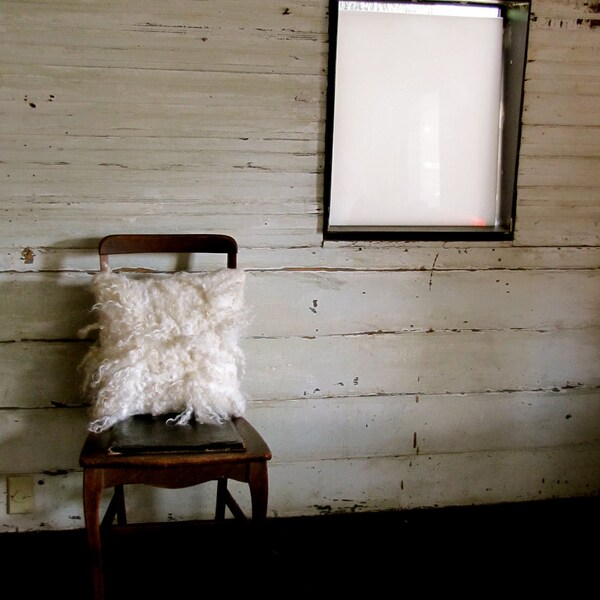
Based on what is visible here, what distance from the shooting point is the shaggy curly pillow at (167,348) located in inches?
69.1

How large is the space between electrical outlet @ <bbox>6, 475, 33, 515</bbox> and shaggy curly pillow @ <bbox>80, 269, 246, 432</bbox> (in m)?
0.41

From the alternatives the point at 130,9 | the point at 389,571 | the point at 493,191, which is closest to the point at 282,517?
the point at 389,571

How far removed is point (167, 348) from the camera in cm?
179

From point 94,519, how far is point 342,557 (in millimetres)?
788

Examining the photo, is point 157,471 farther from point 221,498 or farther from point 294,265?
point 294,265

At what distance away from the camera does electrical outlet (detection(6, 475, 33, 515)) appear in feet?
6.74

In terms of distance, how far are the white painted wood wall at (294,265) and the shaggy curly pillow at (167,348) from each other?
0.71 feet

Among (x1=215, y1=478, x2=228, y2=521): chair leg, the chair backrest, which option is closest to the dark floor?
(x1=215, y1=478, x2=228, y2=521): chair leg

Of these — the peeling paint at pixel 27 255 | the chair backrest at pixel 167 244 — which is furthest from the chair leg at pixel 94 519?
the peeling paint at pixel 27 255

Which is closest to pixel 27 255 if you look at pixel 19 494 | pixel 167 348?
pixel 167 348

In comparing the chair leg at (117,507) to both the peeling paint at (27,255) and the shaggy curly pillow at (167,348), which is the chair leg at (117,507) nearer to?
the shaggy curly pillow at (167,348)

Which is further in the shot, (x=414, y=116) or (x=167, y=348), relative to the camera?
(x=414, y=116)

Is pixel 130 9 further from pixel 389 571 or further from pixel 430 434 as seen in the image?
pixel 389 571

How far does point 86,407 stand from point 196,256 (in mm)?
551
